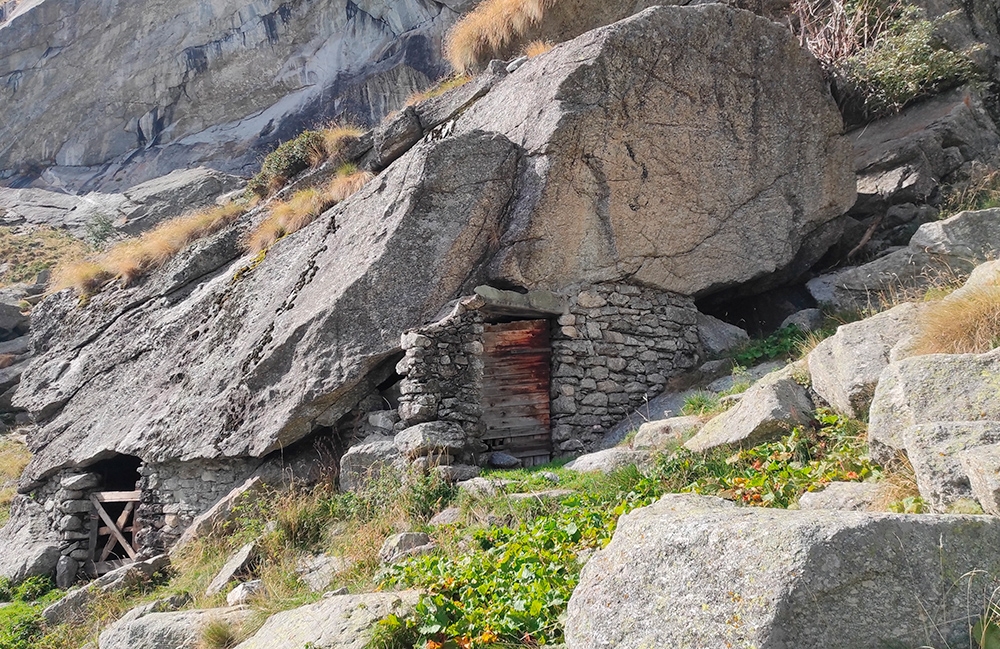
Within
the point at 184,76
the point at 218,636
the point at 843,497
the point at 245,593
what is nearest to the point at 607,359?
the point at 245,593

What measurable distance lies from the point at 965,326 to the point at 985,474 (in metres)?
2.37

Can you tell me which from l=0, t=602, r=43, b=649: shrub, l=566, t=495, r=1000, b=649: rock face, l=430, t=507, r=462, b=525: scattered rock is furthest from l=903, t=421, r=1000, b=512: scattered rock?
l=0, t=602, r=43, b=649: shrub

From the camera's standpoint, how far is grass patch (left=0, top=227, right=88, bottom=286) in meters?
29.9

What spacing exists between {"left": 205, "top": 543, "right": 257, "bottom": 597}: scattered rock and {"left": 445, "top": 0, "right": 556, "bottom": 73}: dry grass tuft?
10.5 meters

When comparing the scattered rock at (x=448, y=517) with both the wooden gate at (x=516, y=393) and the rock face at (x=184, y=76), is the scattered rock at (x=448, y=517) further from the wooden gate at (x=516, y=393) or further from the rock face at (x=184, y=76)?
the rock face at (x=184, y=76)

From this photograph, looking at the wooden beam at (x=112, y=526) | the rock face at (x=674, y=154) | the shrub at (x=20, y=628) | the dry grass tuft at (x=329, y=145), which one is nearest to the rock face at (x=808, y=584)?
the rock face at (x=674, y=154)

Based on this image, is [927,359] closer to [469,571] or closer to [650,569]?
[650,569]

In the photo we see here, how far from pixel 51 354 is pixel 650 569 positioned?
13380 mm

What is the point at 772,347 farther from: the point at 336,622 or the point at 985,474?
the point at 336,622

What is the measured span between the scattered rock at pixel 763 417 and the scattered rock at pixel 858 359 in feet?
0.72

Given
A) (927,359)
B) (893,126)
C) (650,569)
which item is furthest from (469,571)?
(893,126)

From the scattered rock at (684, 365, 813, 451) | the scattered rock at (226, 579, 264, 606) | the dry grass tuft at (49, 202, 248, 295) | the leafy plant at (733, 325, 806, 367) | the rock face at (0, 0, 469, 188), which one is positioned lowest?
the leafy plant at (733, 325, 806, 367)

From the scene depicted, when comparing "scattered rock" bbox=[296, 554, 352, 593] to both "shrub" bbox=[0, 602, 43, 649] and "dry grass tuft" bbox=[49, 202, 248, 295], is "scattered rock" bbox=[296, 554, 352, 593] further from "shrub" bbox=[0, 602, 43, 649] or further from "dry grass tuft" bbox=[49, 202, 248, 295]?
"dry grass tuft" bbox=[49, 202, 248, 295]

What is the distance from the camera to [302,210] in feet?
39.0
